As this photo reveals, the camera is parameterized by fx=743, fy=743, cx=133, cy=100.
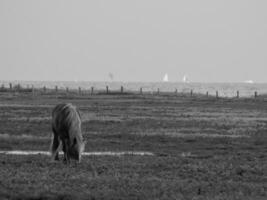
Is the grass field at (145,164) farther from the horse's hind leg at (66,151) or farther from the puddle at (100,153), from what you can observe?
the puddle at (100,153)

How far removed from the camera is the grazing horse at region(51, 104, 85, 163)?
2028 cm

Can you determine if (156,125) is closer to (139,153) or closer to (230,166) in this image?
(139,153)

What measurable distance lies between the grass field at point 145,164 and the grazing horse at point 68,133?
0.39 metres

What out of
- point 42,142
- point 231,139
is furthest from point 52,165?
point 231,139

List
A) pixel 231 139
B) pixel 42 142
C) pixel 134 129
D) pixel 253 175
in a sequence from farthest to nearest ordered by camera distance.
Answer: pixel 134 129 < pixel 231 139 < pixel 42 142 < pixel 253 175

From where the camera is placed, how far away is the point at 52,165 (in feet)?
64.7

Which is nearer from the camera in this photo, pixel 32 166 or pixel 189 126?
pixel 32 166

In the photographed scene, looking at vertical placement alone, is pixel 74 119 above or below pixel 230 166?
above

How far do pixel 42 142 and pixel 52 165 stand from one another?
7.80 metres

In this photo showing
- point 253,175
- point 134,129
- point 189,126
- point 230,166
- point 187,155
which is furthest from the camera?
point 189,126

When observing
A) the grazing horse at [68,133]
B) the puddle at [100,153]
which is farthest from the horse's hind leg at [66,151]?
the puddle at [100,153]

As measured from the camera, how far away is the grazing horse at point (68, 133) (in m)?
20.3

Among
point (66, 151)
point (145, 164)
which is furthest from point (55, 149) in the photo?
point (145, 164)

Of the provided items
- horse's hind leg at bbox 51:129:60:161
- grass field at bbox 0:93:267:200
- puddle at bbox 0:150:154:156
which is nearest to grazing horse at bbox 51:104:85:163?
horse's hind leg at bbox 51:129:60:161
